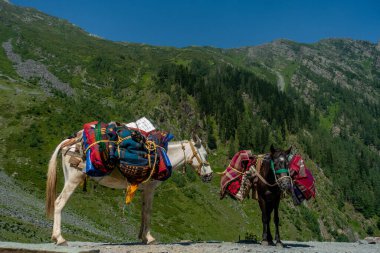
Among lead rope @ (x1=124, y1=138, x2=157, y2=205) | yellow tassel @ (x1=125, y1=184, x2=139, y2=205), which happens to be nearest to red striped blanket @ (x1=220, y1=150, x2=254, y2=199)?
lead rope @ (x1=124, y1=138, x2=157, y2=205)

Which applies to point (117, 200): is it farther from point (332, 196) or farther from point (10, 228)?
point (332, 196)

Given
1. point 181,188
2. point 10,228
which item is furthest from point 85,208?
point 181,188

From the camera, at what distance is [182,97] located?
129 meters

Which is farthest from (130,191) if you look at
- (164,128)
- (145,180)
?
(164,128)

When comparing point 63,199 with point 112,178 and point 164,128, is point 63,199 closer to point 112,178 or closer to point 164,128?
point 112,178

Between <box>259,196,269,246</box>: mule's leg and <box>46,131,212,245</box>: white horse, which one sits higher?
<box>46,131,212,245</box>: white horse

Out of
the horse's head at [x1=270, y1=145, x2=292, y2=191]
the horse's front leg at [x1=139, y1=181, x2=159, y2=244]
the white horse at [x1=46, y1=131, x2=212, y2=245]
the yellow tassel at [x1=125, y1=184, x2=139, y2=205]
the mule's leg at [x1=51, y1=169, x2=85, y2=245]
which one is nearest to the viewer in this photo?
the mule's leg at [x1=51, y1=169, x2=85, y2=245]

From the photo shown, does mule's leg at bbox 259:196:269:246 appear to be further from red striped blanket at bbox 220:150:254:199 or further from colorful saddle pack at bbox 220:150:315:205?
red striped blanket at bbox 220:150:254:199

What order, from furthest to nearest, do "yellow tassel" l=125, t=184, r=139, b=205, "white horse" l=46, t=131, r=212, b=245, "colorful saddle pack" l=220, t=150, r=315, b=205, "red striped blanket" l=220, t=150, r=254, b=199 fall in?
"red striped blanket" l=220, t=150, r=254, b=199, "colorful saddle pack" l=220, t=150, r=315, b=205, "yellow tassel" l=125, t=184, r=139, b=205, "white horse" l=46, t=131, r=212, b=245

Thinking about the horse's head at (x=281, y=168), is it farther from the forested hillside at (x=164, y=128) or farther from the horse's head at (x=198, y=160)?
the forested hillside at (x=164, y=128)

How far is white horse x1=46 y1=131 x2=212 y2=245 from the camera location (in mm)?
12766

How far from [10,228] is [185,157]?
10.6m

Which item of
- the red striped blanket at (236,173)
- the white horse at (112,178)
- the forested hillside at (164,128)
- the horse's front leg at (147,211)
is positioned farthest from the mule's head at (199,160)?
the forested hillside at (164,128)

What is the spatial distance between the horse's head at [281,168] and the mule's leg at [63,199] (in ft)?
22.8
